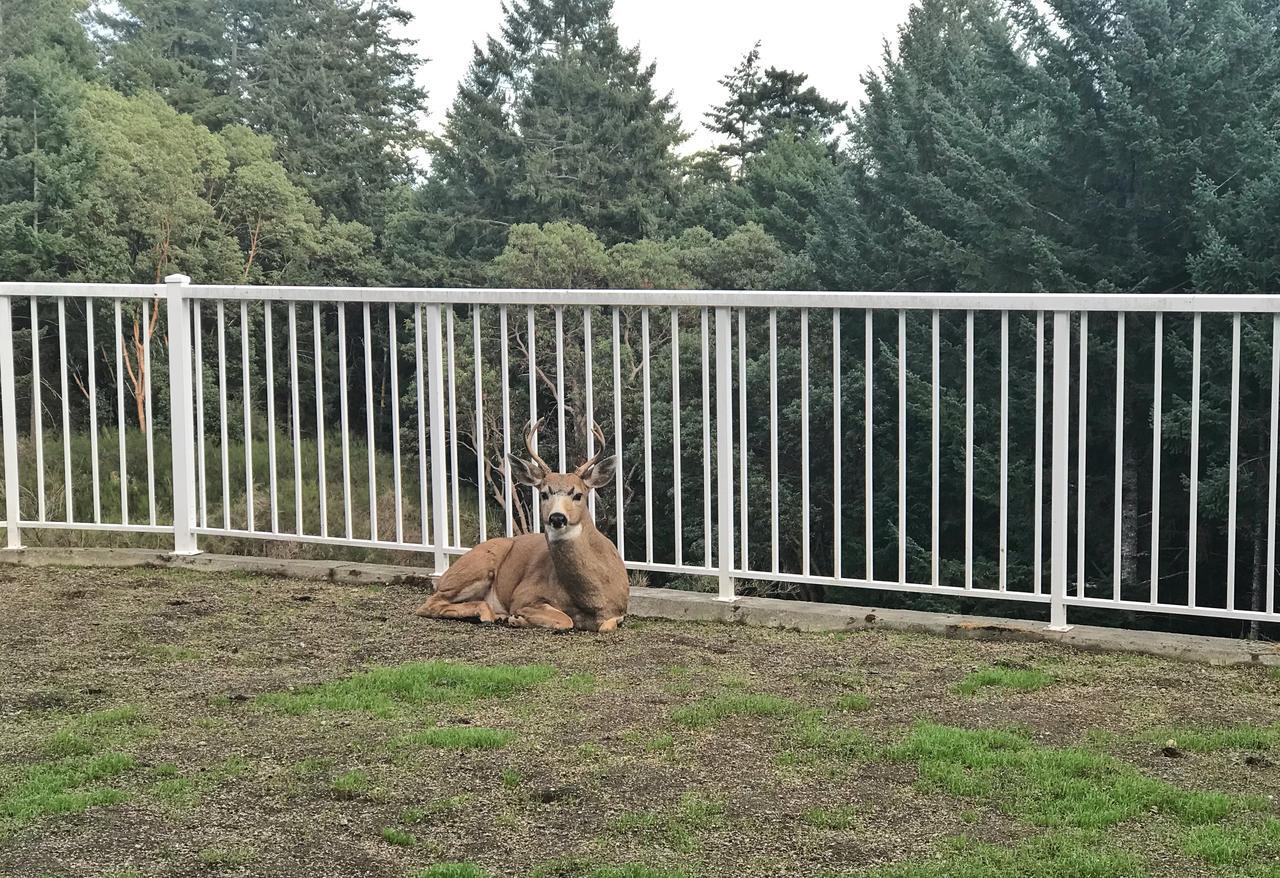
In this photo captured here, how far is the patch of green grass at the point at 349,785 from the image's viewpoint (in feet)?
11.8

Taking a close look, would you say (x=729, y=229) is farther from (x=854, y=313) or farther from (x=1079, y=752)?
(x=1079, y=752)

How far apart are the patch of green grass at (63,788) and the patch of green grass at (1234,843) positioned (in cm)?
241

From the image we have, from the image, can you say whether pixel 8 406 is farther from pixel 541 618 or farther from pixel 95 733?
pixel 95 733

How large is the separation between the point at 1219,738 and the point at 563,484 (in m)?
2.49

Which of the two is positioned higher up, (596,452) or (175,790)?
(596,452)

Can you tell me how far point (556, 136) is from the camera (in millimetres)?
47250

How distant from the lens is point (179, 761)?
12.8 ft

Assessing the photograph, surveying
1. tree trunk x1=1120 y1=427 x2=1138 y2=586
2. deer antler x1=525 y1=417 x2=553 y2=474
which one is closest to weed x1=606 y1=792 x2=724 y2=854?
deer antler x1=525 y1=417 x2=553 y2=474

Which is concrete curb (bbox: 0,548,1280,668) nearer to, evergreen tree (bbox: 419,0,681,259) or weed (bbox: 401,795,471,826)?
weed (bbox: 401,795,471,826)

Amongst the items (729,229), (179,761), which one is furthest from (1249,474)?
(179,761)

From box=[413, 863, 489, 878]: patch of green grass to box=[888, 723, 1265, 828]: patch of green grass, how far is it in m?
1.18

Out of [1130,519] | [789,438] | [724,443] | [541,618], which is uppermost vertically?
[724,443]

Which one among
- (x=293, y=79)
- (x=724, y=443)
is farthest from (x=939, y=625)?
(x=293, y=79)

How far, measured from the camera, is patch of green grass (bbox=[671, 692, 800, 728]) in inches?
168
